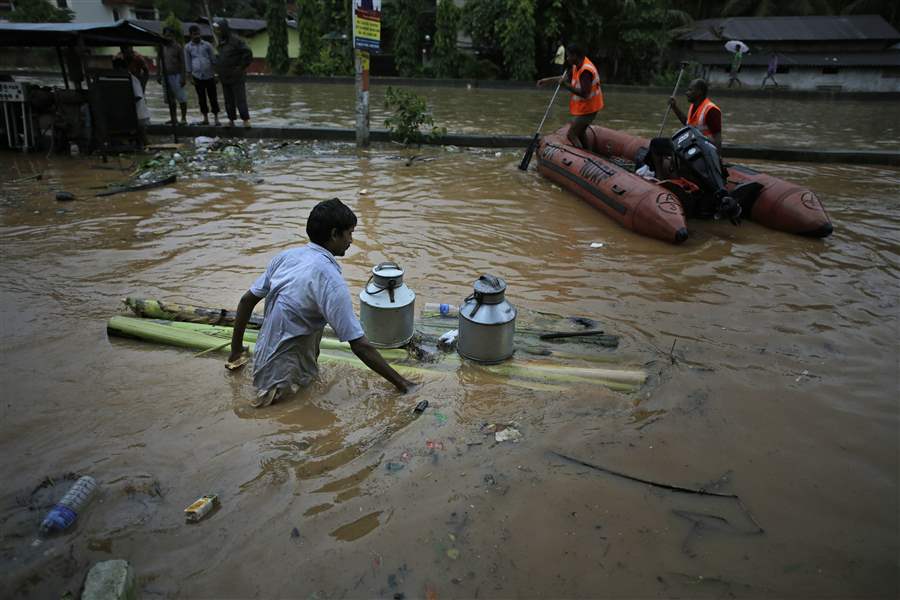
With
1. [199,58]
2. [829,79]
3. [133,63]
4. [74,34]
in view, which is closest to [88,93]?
[74,34]

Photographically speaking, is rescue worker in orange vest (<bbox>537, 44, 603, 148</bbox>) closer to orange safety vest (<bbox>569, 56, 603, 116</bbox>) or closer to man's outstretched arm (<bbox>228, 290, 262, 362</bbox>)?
orange safety vest (<bbox>569, 56, 603, 116</bbox>)

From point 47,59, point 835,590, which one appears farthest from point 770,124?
point 47,59

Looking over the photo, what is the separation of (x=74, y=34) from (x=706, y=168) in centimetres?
968

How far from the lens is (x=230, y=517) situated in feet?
7.84

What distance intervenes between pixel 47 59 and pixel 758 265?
127 feet

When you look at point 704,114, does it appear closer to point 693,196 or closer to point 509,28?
point 693,196

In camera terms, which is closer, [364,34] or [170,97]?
[364,34]

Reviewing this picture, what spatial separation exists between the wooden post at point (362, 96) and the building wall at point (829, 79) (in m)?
23.1

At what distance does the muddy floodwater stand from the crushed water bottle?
0.04m

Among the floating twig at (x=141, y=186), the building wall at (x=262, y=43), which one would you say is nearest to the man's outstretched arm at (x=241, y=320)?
the floating twig at (x=141, y=186)

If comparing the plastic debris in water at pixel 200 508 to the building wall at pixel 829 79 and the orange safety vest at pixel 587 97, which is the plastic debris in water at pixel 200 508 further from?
the building wall at pixel 829 79

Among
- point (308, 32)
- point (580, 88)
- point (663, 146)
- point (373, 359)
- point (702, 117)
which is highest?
point (308, 32)

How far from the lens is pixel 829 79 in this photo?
26.8 metres

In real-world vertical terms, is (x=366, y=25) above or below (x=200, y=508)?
above
